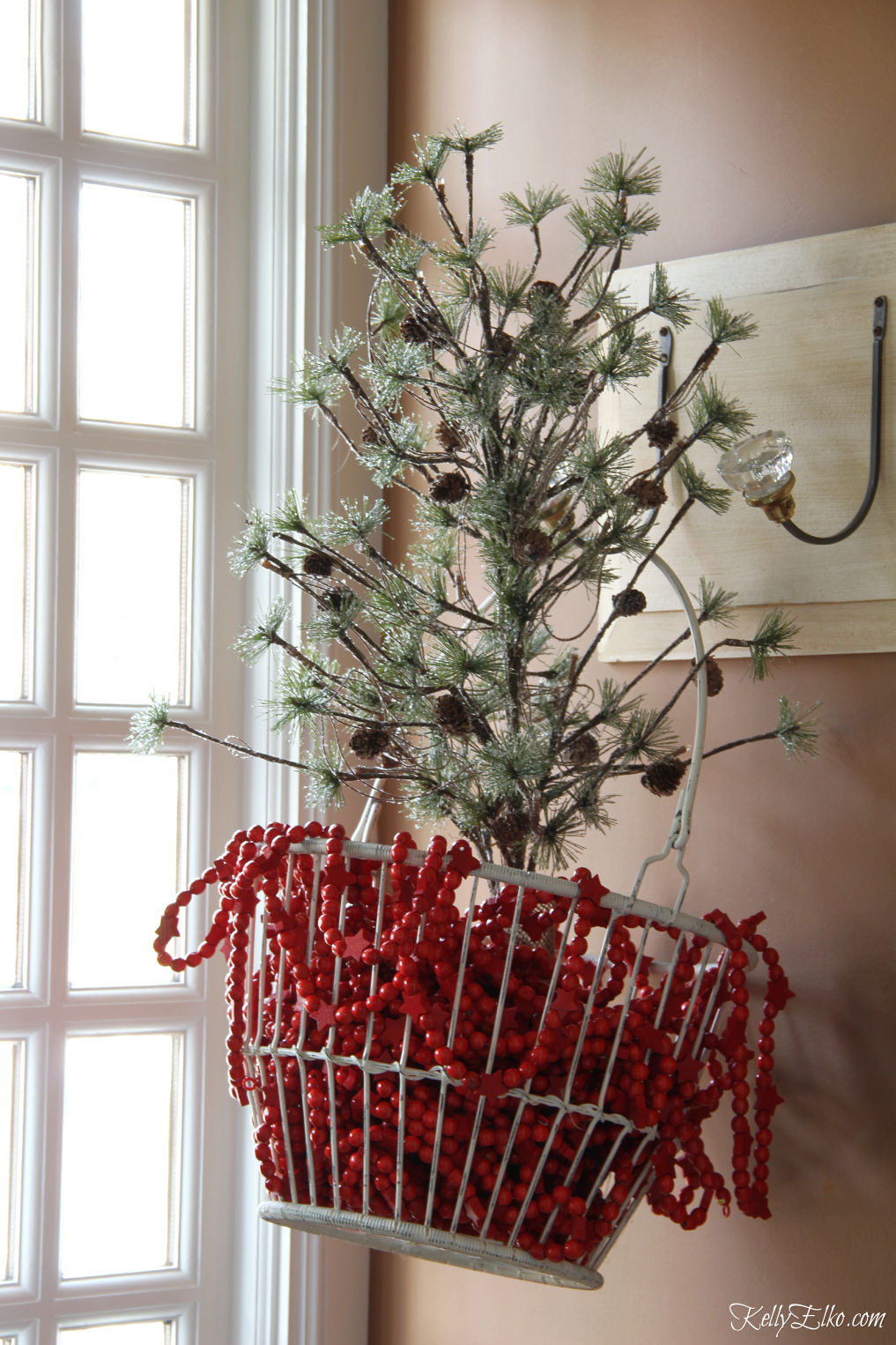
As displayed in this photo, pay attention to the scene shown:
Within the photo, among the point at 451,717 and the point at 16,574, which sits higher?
the point at 16,574

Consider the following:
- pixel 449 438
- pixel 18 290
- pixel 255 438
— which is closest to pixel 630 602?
pixel 449 438

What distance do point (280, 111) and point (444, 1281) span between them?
132cm

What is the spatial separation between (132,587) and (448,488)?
631 mm

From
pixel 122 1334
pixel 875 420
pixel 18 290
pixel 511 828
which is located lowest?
pixel 122 1334

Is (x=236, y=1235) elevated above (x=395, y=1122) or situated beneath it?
situated beneath

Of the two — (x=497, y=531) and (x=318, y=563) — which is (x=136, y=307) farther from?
(x=497, y=531)

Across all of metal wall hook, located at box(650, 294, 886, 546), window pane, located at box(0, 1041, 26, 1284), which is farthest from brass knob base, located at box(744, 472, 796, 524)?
window pane, located at box(0, 1041, 26, 1284)

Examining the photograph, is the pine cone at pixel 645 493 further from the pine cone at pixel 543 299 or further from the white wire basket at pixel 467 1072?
the white wire basket at pixel 467 1072

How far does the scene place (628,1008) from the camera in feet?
2.70

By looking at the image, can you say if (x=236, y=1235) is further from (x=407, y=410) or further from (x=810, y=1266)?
(x=407, y=410)

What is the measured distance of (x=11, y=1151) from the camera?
1299 mm

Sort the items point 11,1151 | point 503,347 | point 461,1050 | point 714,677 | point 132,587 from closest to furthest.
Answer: point 461,1050
point 503,347
point 714,677
point 11,1151
point 132,587

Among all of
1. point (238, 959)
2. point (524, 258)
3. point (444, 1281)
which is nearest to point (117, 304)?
point (524, 258)

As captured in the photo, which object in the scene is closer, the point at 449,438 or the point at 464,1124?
the point at 464,1124
